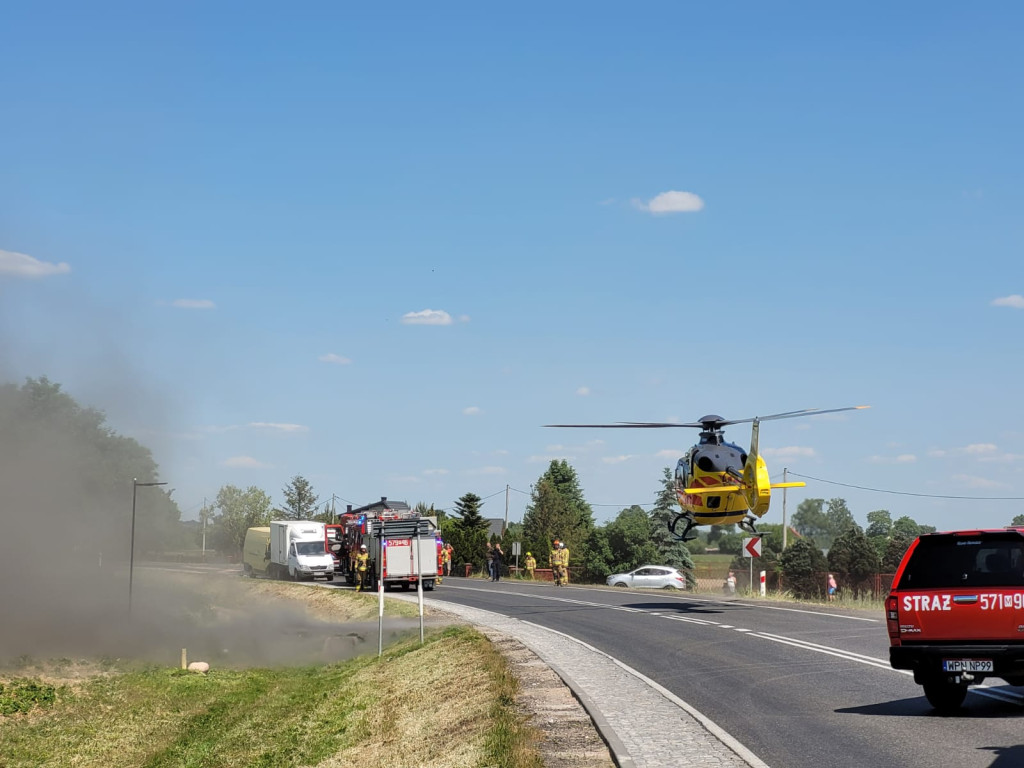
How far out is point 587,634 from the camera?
83.0 ft

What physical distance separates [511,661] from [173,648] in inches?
761

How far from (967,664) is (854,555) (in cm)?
5165

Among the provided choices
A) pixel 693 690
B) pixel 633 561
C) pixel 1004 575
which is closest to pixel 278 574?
pixel 633 561

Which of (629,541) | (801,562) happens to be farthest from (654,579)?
(629,541)

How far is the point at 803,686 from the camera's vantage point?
15.7m

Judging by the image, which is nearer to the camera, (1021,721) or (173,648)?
(1021,721)

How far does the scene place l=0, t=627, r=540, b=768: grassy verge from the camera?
14.5 meters

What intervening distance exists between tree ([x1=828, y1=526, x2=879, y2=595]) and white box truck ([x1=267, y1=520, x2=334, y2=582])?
27.2 meters

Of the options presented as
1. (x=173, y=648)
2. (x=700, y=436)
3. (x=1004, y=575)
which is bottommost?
(x=173, y=648)

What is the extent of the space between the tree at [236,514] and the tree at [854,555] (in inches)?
2511

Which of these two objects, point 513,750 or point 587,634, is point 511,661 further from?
point 513,750

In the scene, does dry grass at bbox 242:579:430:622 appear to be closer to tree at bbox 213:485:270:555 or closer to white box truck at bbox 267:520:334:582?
white box truck at bbox 267:520:334:582

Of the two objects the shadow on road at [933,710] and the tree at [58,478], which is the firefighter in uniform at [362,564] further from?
the shadow on road at [933,710]

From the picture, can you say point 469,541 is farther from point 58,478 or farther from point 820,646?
point 820,646
